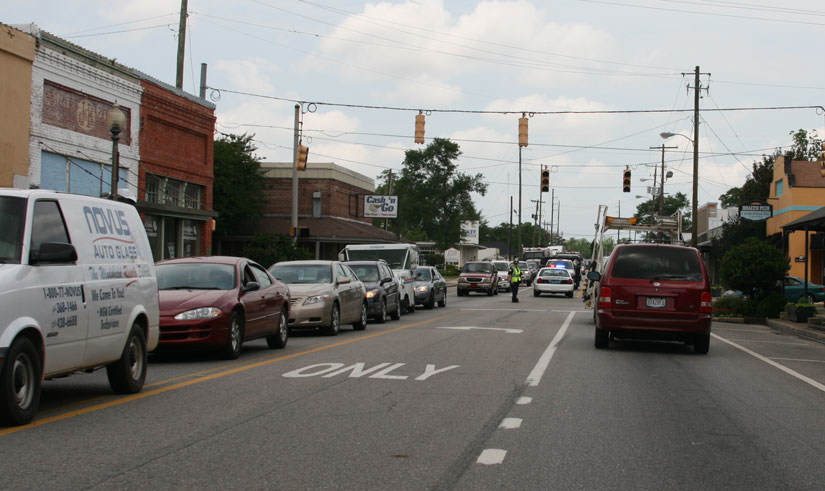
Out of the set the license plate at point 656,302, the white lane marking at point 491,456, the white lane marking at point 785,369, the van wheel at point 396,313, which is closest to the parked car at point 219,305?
the license plate at point 656,302

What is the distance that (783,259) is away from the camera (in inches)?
1087

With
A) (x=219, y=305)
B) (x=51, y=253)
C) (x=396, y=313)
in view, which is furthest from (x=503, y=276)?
(x=51, y=253)

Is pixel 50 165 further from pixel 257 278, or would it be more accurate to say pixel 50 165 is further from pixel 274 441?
pixel 274 441

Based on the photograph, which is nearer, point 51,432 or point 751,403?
point 51,432

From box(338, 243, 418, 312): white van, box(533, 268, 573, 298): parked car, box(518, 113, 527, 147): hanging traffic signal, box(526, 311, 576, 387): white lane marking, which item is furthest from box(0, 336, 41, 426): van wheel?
box(533, 268, 573, 298): parked car

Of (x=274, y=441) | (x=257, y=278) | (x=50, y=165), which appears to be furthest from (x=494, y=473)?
(x=50, y=165)

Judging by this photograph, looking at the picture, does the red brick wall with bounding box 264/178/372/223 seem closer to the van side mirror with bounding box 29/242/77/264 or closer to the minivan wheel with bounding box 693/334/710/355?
the minivan wheel with bounding box 693/334/710/355

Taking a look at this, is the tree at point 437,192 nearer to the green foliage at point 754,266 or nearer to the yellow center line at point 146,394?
the green foliage at point 754,266

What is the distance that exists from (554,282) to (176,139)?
19623mm

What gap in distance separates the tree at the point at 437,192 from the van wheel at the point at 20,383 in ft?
274

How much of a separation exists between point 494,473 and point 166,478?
2240 millimetres

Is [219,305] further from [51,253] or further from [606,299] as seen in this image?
[606,299]

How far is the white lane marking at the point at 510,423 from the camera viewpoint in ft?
25.4

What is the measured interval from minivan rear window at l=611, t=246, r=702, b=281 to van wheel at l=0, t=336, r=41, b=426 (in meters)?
10.4
